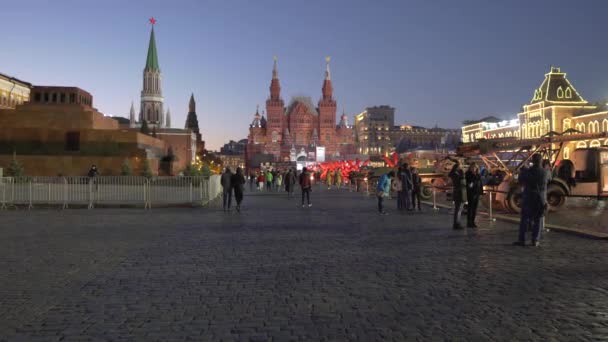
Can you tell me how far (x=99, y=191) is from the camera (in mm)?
22609

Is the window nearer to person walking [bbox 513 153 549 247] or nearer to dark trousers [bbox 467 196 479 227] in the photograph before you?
dark trousers [bbox 467 196 479 227]

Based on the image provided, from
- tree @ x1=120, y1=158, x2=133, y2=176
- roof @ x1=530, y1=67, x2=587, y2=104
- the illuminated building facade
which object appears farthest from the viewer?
roof @ x1=530, y1=67, x2=587, y2=104

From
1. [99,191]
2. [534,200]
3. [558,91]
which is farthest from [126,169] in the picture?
[558,91]

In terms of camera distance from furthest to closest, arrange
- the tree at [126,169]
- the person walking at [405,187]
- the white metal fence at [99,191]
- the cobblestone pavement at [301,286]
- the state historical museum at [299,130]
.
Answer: the state historical museum at [299,130] → the tree at [126,169] → the white metal fence at [99,191] → the person walking at [405,187] → the cobblestone pavement at [301,286]

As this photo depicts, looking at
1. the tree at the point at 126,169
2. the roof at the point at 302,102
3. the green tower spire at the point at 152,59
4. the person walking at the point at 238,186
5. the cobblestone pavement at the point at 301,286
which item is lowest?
the cobblestone pavement at the point at 301,286

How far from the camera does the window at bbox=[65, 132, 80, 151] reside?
39.2 metres

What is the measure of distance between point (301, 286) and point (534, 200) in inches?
231

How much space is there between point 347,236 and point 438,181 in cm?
1747

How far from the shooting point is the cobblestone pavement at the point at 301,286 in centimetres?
518

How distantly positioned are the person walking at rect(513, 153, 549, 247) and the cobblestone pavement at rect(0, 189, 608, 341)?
37 centimetres

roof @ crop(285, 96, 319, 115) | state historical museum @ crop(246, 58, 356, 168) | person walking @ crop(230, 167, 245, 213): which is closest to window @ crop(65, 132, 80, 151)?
person walking @ crop(230, 167, 245, 213)

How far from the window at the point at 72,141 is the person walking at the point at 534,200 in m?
34.7

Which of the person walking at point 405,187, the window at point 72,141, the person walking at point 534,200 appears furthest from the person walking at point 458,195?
the window at point 72,141

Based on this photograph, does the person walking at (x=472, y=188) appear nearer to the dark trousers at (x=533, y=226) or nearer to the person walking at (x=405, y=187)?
the dark trousers at (x=533, y=226)
